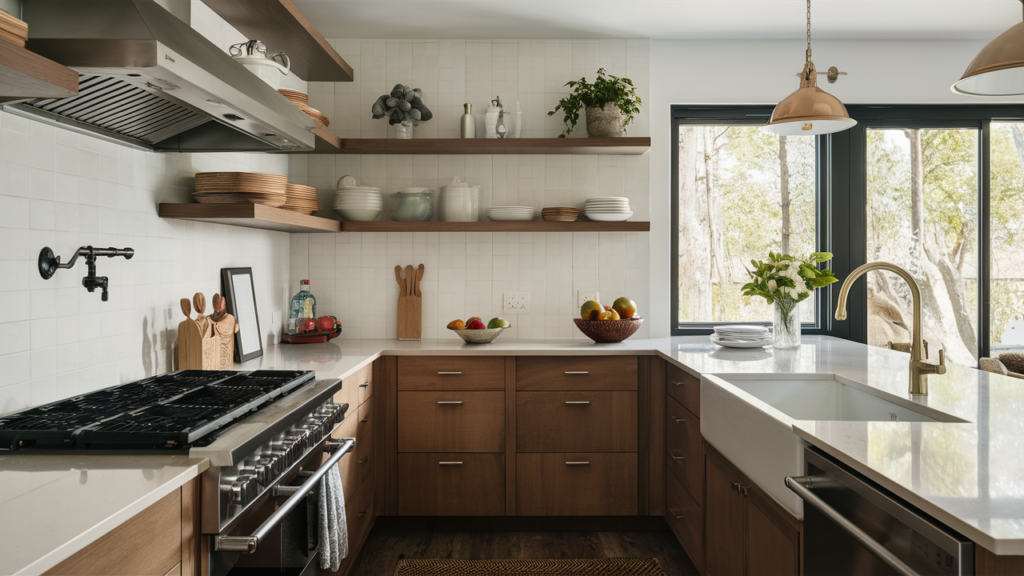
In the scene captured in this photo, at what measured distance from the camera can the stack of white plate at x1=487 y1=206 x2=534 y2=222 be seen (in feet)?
10.6

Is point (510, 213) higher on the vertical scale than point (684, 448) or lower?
higher

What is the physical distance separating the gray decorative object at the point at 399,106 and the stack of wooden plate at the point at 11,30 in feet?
7.35

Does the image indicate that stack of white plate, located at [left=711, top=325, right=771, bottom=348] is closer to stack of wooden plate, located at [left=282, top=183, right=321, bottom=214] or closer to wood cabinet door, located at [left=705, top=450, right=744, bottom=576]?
wood cabinet door, located at [left=705, top=450, right=744, bottom=576]

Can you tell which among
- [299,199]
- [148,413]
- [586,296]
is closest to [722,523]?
[586,296]

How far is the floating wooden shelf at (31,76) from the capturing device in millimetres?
987

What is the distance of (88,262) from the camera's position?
1.72 meters

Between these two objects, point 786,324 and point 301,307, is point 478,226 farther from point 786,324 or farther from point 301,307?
point 786,324

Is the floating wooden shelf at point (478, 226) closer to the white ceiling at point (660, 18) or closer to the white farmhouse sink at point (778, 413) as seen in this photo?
the white ceiling at point (660, 18)

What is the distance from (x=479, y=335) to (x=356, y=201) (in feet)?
3.03

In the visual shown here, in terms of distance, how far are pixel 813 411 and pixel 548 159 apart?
1869 millimetres

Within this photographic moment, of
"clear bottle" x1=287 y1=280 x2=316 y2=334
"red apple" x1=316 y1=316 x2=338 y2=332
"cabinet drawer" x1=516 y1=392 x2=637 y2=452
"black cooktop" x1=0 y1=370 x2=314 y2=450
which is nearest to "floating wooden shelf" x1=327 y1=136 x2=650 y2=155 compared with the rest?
"clear bottle" x1=287 y1=280 x2=316 y2=334

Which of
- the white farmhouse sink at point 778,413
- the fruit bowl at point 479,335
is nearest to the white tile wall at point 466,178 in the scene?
the fruit bowl at point 479,335

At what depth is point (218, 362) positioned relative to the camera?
2.21 m

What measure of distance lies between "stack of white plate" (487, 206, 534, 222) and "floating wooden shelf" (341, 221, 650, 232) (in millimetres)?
65
